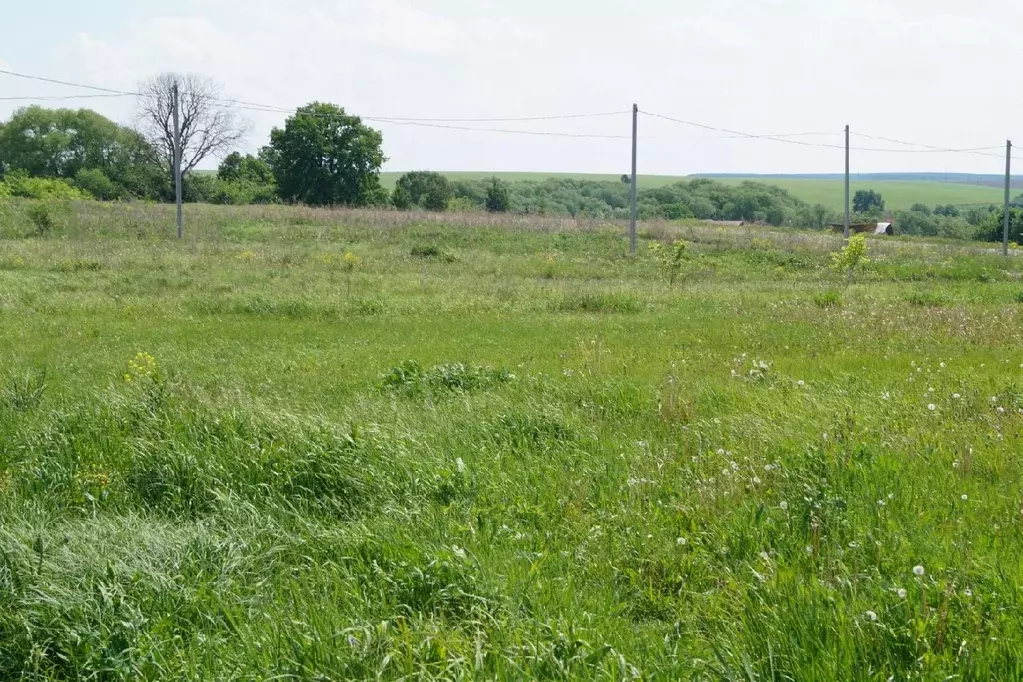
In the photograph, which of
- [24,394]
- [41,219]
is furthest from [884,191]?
[24,394]

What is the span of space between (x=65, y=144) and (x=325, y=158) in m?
26.4

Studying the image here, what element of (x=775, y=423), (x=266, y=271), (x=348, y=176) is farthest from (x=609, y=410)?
(x=348, y=176)

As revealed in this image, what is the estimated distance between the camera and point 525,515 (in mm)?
A: 5477

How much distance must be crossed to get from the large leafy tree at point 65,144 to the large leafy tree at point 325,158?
51.0 feet

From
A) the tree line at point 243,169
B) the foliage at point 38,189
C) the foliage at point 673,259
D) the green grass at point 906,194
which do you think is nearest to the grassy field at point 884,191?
the green grass at point 906,194

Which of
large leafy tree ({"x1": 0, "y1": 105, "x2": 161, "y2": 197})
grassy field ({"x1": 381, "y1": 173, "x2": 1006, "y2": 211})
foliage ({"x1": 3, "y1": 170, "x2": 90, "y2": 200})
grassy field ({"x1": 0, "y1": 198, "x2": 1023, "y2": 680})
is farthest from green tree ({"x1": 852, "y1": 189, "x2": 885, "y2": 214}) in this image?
grassy field ({"x1": 0, "y1": 198, "x2": 1023, "y2": 680})

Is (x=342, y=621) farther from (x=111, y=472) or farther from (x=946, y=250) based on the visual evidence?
(x=946, y=250)

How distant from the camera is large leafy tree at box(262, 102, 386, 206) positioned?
6862 centimetres

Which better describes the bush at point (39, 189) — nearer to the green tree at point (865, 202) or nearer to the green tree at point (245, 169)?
the green tree at point (245, 169)

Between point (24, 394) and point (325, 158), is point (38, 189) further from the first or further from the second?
point (24, 394)

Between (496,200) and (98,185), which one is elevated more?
(98,185)

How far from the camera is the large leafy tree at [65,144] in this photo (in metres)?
77.8

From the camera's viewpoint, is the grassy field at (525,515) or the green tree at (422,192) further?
the green tree at (422,192)

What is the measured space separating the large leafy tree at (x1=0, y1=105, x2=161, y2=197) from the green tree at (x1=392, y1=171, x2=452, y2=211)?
22292 millimetres
